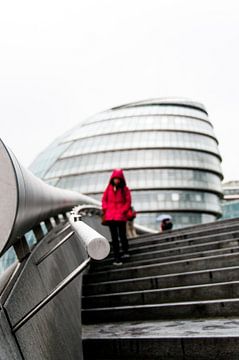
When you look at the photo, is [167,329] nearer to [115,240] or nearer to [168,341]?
[168,341]

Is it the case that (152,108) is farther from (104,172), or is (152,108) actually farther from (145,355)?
(145,355)

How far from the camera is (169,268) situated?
6035mm

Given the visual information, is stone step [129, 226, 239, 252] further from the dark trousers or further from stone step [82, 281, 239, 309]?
stone step [82, 281, 239, 309]

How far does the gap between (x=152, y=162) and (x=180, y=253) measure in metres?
43.9

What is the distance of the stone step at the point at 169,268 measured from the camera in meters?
5.63

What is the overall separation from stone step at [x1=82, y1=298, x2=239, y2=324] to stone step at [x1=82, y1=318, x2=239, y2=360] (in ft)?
0.64

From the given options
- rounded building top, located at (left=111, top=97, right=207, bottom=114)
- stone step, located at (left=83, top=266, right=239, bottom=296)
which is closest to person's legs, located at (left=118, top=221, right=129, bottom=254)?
stone step, located at (left=83, top=266, right=239, bottom=296)

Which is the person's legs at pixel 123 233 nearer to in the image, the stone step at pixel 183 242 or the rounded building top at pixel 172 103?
the stone step at pixel 183 242

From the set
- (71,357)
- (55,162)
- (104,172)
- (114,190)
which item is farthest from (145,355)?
(55,162)

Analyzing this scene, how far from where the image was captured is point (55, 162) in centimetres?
5534

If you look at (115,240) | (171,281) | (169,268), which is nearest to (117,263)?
(115,240)

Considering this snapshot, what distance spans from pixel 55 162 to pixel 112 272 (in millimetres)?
49276

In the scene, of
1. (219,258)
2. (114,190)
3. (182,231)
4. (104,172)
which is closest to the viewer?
(219,258)

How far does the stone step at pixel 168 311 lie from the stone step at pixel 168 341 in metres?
0.20
